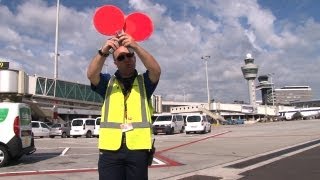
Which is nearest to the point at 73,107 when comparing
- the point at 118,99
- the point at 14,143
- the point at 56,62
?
the point at 56,62

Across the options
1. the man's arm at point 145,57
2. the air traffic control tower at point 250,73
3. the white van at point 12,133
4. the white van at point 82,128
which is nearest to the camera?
the man's arm at point 145,57

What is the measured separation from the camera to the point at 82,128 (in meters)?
40.0

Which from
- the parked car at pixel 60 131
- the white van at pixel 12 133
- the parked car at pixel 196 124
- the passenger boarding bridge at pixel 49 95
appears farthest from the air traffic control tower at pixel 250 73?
the white van at pixel 12 133

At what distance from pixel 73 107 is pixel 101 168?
78.0m

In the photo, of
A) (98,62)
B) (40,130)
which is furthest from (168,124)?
(98,62)

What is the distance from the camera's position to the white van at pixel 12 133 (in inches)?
582

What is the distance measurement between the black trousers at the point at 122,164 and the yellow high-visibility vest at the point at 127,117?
5 cm

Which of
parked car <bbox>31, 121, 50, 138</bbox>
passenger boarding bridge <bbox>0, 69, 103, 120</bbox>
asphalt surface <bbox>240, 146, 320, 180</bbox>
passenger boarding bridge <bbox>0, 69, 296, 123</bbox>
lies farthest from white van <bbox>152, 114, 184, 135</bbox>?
passenger boarding bridge <bbox>0, 69, 103, 120</bbox>

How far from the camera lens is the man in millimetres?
4469

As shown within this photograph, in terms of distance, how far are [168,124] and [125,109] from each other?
121 feet

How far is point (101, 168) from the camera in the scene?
14.8ft

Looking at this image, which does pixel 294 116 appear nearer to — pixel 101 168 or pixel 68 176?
pixel 68 176

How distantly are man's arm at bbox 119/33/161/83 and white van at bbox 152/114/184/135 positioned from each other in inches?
1382

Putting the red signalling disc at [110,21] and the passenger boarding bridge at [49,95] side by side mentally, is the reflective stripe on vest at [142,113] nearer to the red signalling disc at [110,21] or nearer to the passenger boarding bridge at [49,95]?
the red signalling disc at [110,21]
